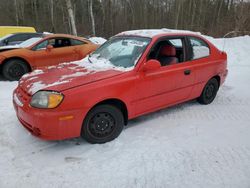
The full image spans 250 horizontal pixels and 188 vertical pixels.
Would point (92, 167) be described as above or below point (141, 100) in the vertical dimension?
below

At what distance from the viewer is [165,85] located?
421cm

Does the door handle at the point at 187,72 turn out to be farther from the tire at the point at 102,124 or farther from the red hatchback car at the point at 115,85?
the tire at the point at 102,124

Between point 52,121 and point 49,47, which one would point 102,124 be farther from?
point 49,47

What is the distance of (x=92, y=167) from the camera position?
123 inches

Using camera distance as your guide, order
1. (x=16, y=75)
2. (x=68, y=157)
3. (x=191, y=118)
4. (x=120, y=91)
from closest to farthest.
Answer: (x=68, y=157) → (x=120, y=91) → (x=191, y=118) → (x=16, y=75)

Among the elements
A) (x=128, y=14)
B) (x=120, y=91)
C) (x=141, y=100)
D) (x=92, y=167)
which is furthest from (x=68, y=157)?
(x=128, y=14)

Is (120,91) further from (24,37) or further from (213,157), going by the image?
(24,37)

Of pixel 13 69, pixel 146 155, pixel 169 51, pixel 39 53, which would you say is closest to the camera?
pixel 146 155

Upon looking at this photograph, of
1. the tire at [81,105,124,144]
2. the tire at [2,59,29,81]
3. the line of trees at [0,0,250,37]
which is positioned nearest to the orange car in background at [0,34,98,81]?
the tire at [2,59,29,81]

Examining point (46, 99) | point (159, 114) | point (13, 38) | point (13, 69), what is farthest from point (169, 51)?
point (13, 38)

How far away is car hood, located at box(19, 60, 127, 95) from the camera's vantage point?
336 cm

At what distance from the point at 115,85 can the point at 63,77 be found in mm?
776

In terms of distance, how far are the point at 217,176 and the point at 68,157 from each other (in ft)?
6.27

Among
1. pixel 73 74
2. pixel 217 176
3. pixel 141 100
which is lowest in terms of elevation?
pixel 217 176
